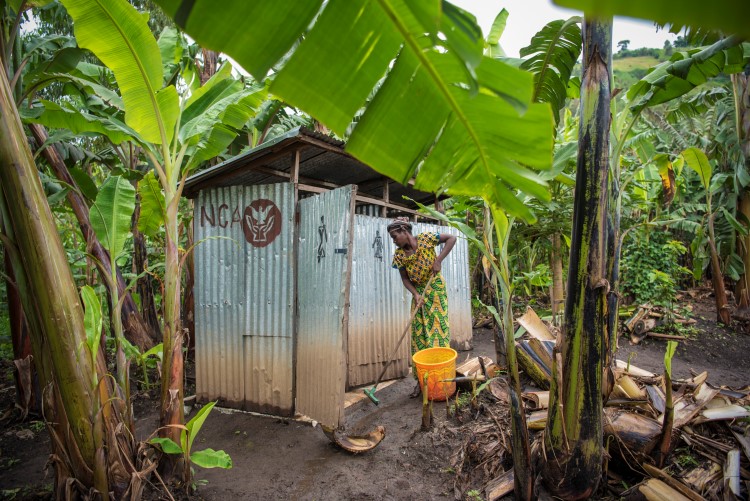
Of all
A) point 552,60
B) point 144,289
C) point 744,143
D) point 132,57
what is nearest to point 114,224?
point 132,57

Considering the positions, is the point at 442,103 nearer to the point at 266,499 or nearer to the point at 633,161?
the point at 266,499

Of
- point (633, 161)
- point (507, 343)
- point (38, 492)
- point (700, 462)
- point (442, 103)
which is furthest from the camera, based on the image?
point (633, 161)

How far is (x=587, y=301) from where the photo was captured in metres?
1.91

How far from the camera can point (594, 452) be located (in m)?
2.02

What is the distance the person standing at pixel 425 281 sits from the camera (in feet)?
14.8

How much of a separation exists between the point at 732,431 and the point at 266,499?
132 inches

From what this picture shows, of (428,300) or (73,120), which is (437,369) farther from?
(73,120)

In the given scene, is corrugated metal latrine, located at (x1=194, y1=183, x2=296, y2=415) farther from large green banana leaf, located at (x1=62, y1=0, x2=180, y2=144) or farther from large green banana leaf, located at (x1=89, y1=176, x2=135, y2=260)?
large green banana leaf, located at (x1=62, y1=0, x2=180, y2=144)

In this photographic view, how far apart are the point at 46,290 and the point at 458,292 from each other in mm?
6200

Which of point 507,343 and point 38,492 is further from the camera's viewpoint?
point 38,492

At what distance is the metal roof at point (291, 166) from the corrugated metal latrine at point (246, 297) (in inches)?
9.4

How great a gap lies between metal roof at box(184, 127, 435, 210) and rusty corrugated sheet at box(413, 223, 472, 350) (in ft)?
5.98

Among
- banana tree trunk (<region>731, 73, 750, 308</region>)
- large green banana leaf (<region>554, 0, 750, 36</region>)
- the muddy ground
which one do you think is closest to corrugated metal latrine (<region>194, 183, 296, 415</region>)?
the muddy ground

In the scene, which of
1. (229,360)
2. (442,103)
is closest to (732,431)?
(442,103)
